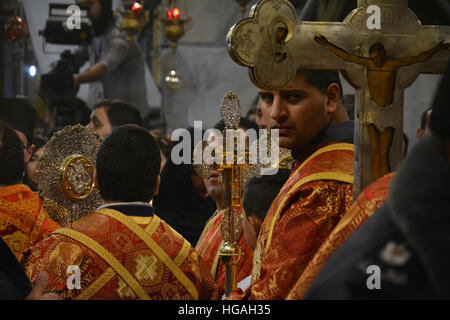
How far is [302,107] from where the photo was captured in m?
2.33

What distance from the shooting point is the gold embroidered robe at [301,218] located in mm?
2098

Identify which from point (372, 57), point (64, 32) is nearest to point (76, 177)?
point (372, 57)

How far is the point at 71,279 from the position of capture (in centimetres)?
242

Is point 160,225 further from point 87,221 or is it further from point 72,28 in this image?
point 72,28

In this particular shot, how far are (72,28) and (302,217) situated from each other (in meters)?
5.19

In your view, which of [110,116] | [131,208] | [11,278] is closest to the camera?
[11,278]

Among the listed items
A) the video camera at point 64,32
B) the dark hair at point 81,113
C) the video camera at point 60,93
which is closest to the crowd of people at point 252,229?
the video camera at point 60,93

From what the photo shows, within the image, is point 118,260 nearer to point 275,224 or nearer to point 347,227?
point 275,224

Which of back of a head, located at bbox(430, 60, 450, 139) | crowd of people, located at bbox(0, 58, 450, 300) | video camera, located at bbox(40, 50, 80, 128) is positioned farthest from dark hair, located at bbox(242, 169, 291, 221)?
video camera, located at bbox(40, 50, 80, 128)

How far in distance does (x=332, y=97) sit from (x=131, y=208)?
82 cm

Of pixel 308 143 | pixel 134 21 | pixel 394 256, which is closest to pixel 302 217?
pixel 308 143

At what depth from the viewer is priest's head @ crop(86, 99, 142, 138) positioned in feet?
17.5

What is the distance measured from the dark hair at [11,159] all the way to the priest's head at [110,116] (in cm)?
179
